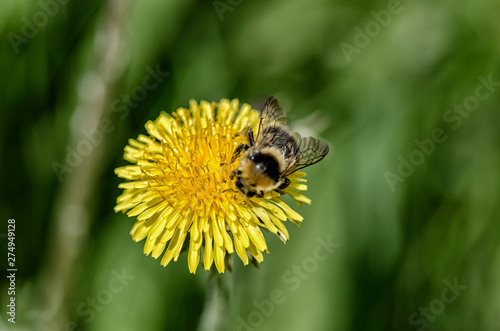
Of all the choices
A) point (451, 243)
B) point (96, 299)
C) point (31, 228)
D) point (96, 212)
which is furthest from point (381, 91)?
point (31, 228)

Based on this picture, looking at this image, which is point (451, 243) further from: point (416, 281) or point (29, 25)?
point (29, 25)

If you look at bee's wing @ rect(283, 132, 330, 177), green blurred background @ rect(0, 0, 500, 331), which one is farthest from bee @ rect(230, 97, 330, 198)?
green blurred background @ rect(0, 0, 500, 331)

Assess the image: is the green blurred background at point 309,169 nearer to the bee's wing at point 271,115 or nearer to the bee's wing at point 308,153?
the bee's wing at point 271,115

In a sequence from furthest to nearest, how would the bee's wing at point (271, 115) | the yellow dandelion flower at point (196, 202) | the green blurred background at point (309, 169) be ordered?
the green blurred background at point (309, 169) → the bee's wing at point (271, 115) → the yellow dandelion flower at point (196, 202)

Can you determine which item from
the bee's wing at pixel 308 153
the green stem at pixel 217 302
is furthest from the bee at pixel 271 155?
the green stem at pixel 217 302

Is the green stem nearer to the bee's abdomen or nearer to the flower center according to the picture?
the flower center

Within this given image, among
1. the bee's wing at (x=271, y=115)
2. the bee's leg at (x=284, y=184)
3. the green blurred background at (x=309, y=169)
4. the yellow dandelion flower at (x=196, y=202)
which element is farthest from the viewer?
the green blurred background at (x=309, y=169)

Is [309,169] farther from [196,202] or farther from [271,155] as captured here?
[196,202]
